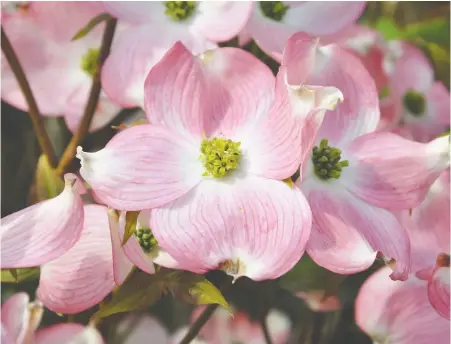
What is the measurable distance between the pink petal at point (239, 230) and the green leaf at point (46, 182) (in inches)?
3.8

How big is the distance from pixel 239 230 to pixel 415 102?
0.29 metres

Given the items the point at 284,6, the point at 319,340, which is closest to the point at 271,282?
the point at 319,340

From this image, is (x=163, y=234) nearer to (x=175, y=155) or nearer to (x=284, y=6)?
(x=175, y=155)

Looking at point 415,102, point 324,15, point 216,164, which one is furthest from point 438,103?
point 216,164

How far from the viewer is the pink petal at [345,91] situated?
0.39 m

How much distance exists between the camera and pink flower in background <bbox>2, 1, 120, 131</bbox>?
44 centimetres

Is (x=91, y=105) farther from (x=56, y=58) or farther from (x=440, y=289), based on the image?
(x=440, y=289)

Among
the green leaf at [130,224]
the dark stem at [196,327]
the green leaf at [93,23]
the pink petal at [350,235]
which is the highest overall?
the green leaf at [93,23]

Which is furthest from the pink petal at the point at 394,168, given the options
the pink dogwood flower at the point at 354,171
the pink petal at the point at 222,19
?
A: the pink petal at the point at 222,19

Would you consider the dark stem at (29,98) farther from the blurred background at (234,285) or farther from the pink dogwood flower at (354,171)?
the pink dogwood flower at (354,171)

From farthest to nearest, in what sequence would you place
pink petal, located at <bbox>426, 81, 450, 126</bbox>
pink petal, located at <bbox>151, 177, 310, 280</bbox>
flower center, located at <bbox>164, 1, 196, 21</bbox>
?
pink petal, located at <bbox>426, 81, 450, 126</bbox> < flower center, located at <bbox>164, 1, 196, 21</bbox> < pink petal, located at <bbox>151, 177, 310, 280</bbox>

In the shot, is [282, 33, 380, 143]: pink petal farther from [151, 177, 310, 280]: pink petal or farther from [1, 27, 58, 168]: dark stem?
[1, 27, 58, 168]: dark stem

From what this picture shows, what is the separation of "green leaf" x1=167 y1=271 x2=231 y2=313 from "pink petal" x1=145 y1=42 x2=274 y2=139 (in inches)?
3.2

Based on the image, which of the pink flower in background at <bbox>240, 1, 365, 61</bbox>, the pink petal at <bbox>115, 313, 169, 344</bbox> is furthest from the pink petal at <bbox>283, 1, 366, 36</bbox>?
the pink petal at <bbox>115, 313, 169, 344</bbox>
